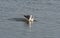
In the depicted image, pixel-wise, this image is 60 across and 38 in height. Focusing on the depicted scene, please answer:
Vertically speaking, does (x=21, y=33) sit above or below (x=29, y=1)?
below

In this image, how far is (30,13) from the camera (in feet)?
66.7

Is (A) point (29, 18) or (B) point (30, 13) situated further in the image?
(B) point (30, 13)

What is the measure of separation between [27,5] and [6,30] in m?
4.80

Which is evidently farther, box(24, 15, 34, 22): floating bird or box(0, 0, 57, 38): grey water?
box(24, 15, 34, 22): floating bird

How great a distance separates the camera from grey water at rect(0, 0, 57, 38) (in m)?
17.2

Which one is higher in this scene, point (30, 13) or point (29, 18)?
point (30, 13)

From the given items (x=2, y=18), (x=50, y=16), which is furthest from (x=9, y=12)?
(x=50, y=16)

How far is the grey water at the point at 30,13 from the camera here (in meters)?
17.2

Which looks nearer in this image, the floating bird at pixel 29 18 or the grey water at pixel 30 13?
the grey water at pixel 30 13

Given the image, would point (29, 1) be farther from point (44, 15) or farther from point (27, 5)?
point (44, 15)

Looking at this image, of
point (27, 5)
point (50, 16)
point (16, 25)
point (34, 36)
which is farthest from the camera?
point (27, 5)

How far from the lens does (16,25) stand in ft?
59.8

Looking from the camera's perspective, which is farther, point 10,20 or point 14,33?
point 10,20

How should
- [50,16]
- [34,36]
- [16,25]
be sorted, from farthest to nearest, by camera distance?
1. [50,16]
2. [16,25]
3. [34,36]
